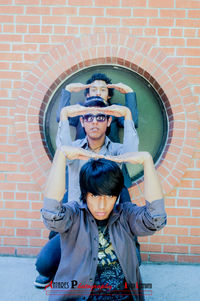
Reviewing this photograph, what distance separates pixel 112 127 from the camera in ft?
9.71

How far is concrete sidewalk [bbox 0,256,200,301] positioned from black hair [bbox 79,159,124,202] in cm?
137

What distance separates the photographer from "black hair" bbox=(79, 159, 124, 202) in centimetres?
157

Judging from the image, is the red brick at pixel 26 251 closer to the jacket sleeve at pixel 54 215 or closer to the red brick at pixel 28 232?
the red brick at pixel 28 232

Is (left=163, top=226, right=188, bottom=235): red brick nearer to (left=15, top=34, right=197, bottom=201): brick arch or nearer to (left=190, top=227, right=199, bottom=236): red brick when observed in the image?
(left=190, top=227, right=199, bottom=236): red brick

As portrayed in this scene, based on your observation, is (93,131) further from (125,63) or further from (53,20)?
(53,20)

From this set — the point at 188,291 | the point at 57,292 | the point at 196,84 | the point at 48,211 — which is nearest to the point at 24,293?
the point at 57,292

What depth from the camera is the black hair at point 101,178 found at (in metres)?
1.57

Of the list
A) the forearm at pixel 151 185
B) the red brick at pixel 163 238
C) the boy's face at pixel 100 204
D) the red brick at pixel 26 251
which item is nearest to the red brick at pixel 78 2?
the forearm at pixel 151 185

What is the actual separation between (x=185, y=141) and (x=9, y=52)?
2.37 meters

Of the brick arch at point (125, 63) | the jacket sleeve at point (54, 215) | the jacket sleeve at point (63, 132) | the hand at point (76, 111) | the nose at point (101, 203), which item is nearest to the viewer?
the jacket sleeve at point (54, 215)

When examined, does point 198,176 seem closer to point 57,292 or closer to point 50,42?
point 57,292

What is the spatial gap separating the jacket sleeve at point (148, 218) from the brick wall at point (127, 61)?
1.32m

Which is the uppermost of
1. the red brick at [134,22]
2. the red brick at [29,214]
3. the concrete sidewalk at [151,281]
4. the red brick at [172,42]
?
the red brick at [134,22]

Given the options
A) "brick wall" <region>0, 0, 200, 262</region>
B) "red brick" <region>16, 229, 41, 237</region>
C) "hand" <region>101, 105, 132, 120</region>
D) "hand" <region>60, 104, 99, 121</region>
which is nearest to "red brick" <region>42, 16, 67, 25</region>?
"brick wall" <region>0, 0, 200, 262</region>
